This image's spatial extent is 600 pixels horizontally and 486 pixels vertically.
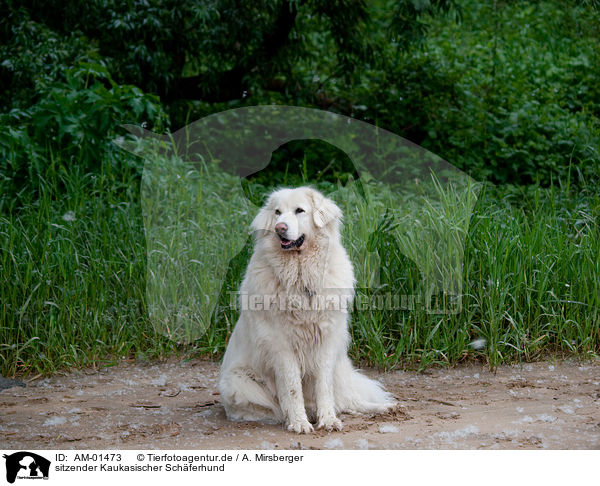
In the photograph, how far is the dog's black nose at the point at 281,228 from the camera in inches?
134

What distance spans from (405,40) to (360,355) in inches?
152

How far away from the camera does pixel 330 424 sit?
3562 millimetres

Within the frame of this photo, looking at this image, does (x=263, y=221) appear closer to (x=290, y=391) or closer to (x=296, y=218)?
(x=296, y=218)

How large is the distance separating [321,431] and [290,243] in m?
1.02

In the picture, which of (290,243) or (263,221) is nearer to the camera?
(290,243)

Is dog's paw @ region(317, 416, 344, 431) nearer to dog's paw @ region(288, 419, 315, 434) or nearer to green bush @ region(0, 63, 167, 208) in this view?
dog's paw @ region(288, 419, 315, 434)

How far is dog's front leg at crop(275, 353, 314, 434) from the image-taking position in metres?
3.56
